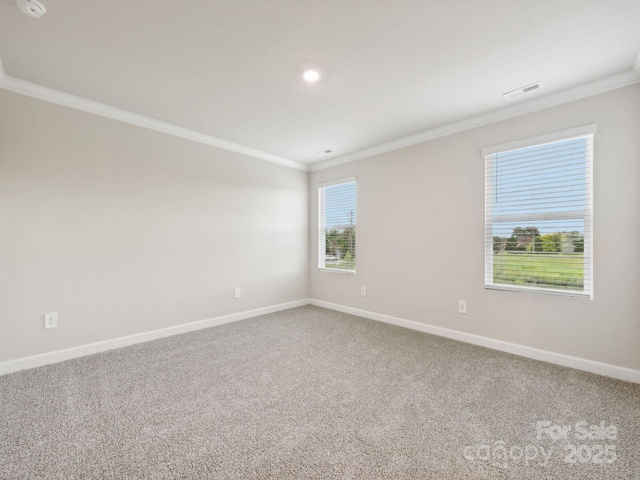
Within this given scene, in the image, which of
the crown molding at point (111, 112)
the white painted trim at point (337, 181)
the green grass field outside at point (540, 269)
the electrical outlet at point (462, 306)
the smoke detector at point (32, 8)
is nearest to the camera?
the smoke detector at point (32, 8)

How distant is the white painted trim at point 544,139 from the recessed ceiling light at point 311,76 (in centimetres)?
188

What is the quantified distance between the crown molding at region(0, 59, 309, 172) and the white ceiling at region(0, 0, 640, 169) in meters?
0.08

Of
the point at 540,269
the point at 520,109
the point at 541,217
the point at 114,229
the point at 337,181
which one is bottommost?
the point at 540,269

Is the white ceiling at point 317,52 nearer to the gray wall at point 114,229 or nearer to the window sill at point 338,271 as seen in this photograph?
the gray wall at point 114,229

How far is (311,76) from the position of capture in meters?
2.27

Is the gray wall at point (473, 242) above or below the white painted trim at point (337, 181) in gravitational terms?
below

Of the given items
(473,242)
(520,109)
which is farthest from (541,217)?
(520,109)

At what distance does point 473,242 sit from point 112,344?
3.85 meters

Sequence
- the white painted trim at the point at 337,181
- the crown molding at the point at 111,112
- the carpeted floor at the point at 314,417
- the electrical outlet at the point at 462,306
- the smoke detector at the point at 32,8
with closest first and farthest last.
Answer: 1. the carpeted floor at the point at 314,417
2. the smoke detector at the point at 32,8
3. the crown molding at the point at 111,112
4. the electrical outlet at the point at 462,306
5. the white painted trim at the point at 337,181

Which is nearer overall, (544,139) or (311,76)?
(311,76)

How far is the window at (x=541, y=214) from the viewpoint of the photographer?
2.44 m

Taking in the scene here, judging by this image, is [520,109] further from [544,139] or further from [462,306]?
[462,306]

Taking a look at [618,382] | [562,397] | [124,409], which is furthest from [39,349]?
[618,382]

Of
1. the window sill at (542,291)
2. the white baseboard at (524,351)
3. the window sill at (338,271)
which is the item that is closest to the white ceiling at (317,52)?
the window sill at (542,291)
